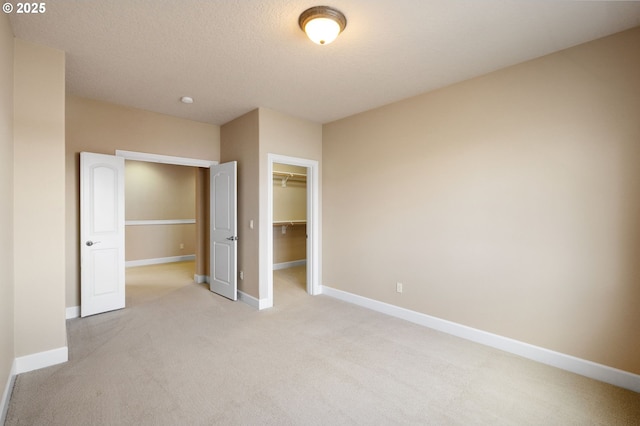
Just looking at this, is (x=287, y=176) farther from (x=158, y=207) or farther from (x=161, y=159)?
(x=158, y=207)

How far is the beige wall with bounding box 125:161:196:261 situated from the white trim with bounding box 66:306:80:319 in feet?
10.5

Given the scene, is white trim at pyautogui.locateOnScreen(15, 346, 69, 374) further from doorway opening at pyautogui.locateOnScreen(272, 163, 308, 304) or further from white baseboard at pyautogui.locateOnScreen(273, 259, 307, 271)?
white baseboard at pyautogui.locateOnScreen(273, 259, 307, 271)

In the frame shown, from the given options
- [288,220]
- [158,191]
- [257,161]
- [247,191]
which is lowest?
[288,220]

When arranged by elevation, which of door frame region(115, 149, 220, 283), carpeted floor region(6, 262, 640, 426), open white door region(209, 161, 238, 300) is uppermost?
door frame region(115, 149, 220, 283)

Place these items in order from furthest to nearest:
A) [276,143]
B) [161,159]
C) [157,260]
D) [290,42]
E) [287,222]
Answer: [157,260] → [287,222] → [161,159] → [276,143] → [290,42]

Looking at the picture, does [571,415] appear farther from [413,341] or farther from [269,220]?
[269,220]

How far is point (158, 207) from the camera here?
7.20 meters

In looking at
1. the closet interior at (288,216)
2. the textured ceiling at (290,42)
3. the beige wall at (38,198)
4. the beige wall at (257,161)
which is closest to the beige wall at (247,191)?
the beige wall at (257,161)

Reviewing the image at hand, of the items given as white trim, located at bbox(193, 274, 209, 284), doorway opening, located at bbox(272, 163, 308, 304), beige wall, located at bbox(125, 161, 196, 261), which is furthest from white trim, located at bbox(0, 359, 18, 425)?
beige wall, located at bbox(125, 161, 196, 261)

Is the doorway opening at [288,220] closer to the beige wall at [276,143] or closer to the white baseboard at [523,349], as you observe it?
the beige wall at [276,143]

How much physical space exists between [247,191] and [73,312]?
102 inches

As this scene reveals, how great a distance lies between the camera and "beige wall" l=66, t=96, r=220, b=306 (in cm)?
358

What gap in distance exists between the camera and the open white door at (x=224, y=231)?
14.1ft

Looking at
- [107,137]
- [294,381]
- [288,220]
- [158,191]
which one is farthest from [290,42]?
[158,191]
